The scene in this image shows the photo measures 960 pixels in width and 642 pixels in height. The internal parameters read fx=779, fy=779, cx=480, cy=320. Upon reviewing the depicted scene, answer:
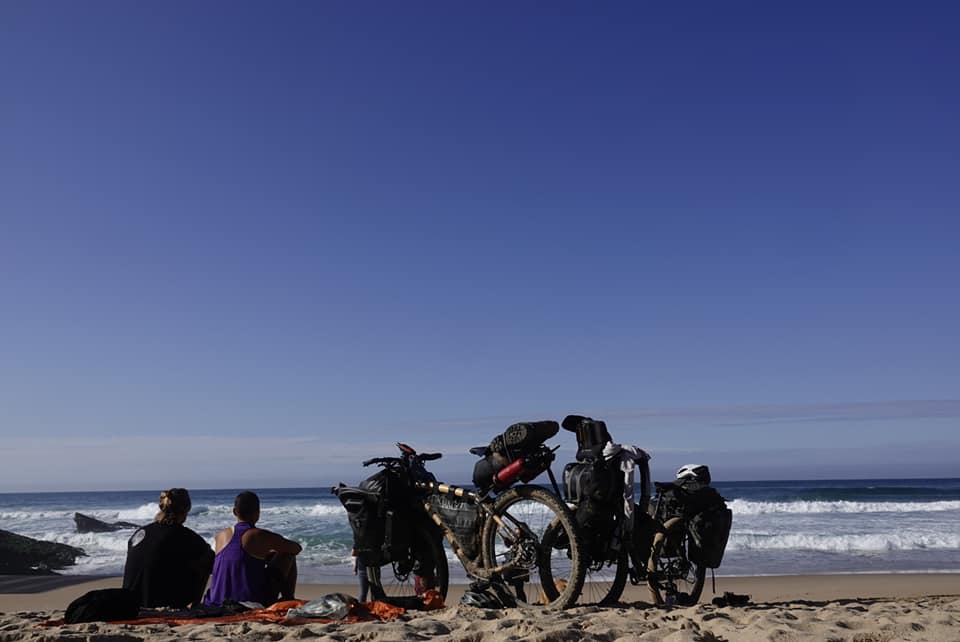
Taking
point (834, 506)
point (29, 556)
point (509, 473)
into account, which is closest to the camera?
point (509, 473)

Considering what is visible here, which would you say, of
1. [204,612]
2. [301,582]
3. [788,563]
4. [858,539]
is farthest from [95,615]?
[858,539]

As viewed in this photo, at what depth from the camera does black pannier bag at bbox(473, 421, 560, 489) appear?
20.0ft

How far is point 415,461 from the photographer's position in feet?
22.5

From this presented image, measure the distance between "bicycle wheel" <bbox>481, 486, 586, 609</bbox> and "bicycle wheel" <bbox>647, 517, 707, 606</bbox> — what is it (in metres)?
1.41

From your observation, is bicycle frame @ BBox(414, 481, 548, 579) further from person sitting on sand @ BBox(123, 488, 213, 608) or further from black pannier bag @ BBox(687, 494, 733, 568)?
black pannier bag @ BBox(687, 494, 733, 568)

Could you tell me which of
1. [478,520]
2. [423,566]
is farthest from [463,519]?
[423,566]

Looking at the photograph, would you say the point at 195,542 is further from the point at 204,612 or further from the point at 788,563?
the point at 788,563

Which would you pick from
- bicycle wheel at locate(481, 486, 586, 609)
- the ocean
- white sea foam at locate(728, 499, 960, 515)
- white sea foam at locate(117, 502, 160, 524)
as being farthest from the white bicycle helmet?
white sea foam at locate(117, 502, 160, 524)

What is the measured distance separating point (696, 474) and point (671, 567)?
90 centimetres

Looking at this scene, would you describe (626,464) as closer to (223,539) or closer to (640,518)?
(640,518)

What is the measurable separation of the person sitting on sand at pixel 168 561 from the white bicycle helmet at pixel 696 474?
4.31m

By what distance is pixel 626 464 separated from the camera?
248 inches

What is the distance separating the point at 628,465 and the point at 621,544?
2.08ft

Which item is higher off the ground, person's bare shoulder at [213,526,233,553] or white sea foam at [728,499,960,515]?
person's bare shoulder at [213,526,233,553]
